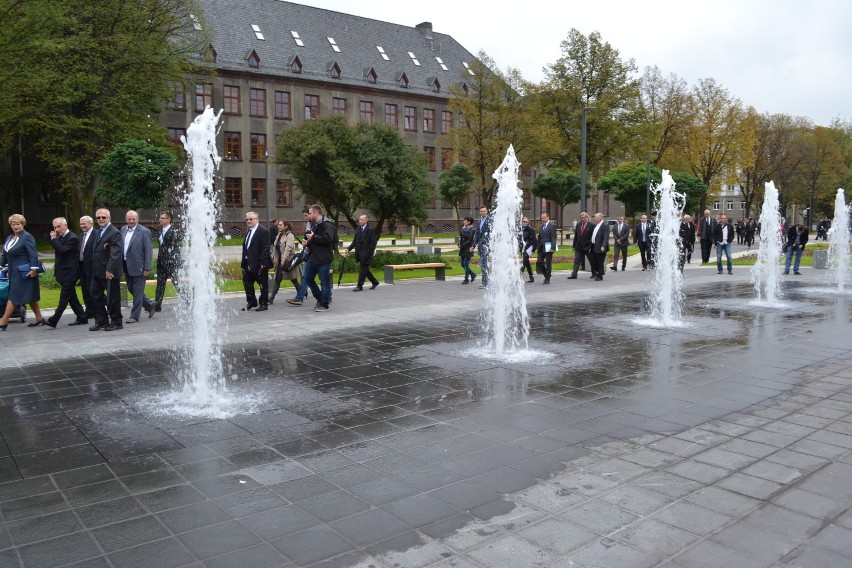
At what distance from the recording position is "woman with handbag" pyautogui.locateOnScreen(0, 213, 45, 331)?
1145cm

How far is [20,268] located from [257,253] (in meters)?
3.94

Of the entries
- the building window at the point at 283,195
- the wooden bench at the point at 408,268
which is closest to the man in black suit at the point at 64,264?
the wooden bench at the point at 408,268

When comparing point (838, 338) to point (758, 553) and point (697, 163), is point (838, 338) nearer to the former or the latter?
point (758, 553)

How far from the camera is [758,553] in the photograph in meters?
3.71

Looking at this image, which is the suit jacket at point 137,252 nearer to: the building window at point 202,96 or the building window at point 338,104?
the building window at point 202,96

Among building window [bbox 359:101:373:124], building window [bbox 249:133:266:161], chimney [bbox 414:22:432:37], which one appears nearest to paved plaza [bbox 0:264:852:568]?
building window [bbox 249:133:266:161]

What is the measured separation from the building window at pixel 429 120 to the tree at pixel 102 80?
27366mm

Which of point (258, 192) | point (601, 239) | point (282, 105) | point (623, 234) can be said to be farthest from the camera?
point (282, 105)

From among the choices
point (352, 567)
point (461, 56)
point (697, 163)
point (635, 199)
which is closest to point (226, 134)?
point (461, 56)

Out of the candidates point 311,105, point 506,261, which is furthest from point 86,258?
point 311,105

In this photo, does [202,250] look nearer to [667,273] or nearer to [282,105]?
[667,273]

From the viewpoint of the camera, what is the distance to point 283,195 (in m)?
57.1

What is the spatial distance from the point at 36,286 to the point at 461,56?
2522 inches

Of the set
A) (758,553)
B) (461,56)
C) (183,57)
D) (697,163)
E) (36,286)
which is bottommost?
(758,553)
